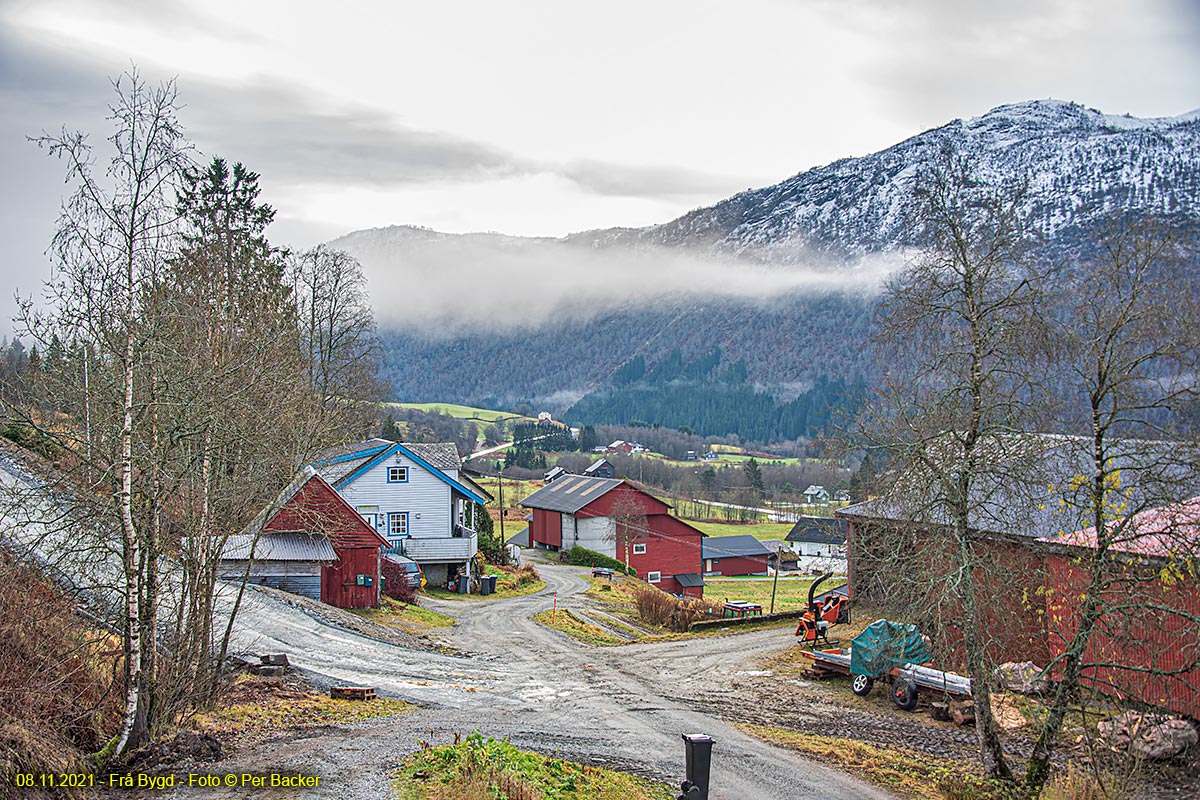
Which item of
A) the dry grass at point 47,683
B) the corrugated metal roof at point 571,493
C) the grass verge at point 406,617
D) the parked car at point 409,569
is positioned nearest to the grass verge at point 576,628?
the grass verge at point 406,617

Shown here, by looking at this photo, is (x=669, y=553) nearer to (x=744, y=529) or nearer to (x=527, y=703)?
(x=744, y=529)

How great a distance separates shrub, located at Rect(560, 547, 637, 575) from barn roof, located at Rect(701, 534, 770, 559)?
18.6 metres

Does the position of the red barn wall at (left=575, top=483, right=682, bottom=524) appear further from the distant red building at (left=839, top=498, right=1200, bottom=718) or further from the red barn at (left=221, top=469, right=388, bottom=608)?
the distant red building at (left=839, top=498, right=1200, bottom=718)

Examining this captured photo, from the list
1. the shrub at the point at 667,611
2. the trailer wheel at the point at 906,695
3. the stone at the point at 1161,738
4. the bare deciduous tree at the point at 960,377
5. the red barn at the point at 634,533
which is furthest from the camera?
the red barn at the point at 634,533

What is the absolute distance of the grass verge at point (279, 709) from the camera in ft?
43.2

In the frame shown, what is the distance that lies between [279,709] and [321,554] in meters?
15.0

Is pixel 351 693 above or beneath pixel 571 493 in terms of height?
above

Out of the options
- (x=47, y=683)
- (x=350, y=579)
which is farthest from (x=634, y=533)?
(x=47, y=683)

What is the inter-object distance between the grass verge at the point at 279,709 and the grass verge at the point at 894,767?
745 centimetres

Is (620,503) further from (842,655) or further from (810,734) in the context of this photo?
(810,734)

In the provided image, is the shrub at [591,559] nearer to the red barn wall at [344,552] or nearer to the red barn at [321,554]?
the red barn at [321,554]

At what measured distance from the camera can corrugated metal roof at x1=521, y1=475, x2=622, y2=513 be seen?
202 feet

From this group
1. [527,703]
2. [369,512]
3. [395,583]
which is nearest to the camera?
[527,703]

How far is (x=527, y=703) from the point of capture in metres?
18.5
